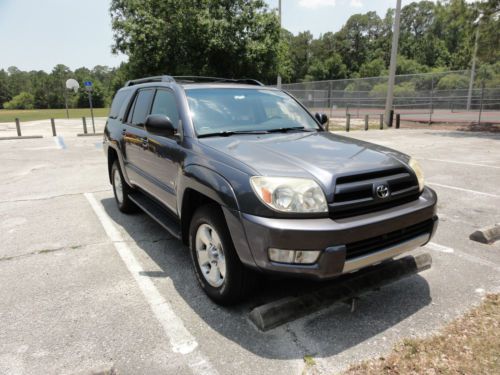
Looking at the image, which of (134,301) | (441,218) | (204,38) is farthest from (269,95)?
(204,38)

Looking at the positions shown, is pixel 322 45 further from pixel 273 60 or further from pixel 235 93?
pixel 235 93

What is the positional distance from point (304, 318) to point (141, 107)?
327 cm

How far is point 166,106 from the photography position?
4043 millimetres

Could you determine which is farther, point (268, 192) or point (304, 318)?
point (304, 318)

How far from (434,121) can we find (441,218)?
1918cm

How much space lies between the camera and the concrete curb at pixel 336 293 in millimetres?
2774

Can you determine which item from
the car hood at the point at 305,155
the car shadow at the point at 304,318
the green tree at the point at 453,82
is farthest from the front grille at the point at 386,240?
the green tree at the point at 453,82

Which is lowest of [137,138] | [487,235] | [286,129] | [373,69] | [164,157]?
[487,235]

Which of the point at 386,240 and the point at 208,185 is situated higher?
the point at 208,185

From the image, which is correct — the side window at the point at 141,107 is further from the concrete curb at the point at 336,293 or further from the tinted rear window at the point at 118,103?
the concrete curb at the point at 336,293

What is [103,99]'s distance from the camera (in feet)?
342

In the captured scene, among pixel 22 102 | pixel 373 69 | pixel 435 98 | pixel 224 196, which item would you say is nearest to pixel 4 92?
pixel 22 102

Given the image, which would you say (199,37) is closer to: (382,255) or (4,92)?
(382,255)

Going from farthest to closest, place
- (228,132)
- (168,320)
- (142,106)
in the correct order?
(142,106) → (228,132) → (168,320)
